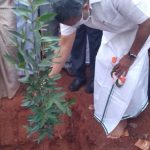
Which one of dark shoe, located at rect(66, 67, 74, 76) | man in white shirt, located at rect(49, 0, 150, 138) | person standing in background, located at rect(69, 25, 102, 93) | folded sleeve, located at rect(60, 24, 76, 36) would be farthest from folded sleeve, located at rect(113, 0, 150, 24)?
dark shoe, located at rect(66, 67, 74, 76)

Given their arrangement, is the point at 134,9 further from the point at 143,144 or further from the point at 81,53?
the point at 81,53

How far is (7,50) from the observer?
3404mm

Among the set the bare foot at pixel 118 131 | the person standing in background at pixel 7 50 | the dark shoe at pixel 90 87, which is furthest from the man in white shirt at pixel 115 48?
the person standing in background at pixel 7 50

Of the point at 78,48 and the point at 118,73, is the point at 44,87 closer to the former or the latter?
the point at 118,73

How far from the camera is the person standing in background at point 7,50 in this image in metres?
3.25

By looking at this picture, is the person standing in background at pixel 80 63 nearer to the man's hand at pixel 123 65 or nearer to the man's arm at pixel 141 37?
the man's hand at pixel 123 65

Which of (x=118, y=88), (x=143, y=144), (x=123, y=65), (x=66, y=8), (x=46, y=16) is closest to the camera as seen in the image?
(x=46, y=16)

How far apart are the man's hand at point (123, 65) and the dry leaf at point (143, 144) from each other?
0.60 meters

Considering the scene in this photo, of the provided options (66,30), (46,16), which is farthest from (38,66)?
(66,30)

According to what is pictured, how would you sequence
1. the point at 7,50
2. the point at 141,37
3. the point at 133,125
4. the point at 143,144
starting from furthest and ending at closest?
1. the point at 7,50
2. the point at 133,125
3. the point at 143,144
4. the point at 141,37

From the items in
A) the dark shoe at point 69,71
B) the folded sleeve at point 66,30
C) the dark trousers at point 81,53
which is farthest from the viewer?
the dark shoe at point 69,71

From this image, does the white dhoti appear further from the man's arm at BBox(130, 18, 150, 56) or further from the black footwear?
the black footwear

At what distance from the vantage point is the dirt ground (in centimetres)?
288

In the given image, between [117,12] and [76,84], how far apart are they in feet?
4.63
